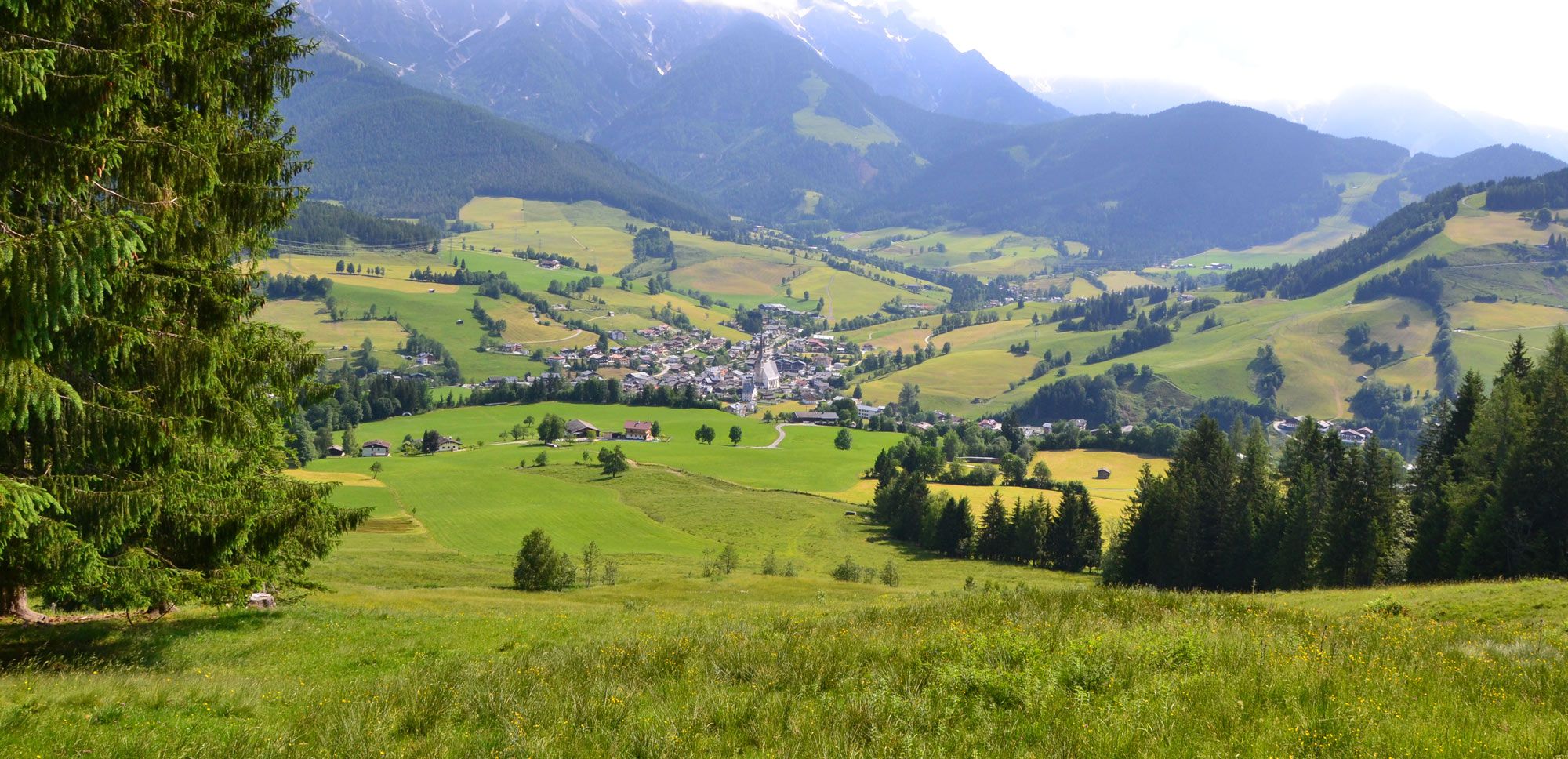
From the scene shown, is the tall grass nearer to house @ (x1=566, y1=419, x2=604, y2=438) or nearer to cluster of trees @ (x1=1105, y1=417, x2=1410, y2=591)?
cluster of trees @ (x1=1105, y1=417, x2=1410, y2=591)

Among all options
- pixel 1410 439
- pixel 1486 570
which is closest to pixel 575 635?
pixel 1486 570

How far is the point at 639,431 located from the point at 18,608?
132 meters

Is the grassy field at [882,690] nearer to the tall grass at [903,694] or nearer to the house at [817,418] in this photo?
the tall grass at [903,694]

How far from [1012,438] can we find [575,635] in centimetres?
14879

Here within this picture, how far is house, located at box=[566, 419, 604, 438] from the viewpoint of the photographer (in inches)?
5684

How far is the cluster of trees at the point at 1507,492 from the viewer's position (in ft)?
123

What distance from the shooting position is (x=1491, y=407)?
150 feet

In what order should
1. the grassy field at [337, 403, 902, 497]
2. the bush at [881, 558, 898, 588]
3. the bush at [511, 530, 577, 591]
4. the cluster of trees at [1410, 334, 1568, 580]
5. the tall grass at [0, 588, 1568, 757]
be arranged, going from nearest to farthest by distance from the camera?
the tall grass at [0, 588, 1568, 757]
the cluster of trees at [1410, 334, 1568, 580]
the bush at [511, 530, 577, 591]
the bush at [881, 558, 898, 588]
the grassy field at [337, 403, 902, 497]

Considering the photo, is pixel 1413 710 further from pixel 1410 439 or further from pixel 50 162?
pixel 1410 439

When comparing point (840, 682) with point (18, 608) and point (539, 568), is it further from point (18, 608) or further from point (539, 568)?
point (539, 568)

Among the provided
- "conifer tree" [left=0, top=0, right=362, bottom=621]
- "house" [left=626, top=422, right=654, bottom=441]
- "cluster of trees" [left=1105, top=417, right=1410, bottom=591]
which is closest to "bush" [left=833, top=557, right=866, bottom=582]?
"cluster of trees" [left=1105, top=417, right=1410, bottom=591]

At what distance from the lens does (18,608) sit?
17266 millimetres

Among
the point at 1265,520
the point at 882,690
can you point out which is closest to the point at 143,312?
the point at 882,690

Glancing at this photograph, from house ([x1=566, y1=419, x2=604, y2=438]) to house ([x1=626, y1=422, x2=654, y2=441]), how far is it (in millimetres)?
5056
